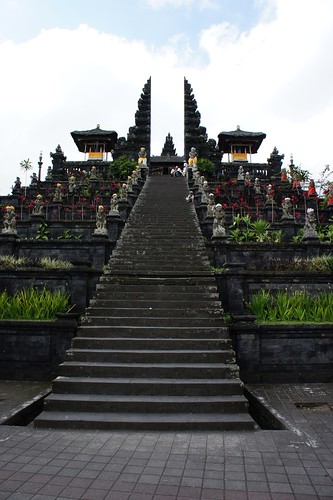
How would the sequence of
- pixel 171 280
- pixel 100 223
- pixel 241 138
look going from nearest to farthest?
pixel 171 280, pixel 100 223, pixel 241 138

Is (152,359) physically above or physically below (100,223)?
below

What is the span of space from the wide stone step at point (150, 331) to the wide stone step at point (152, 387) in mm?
1336

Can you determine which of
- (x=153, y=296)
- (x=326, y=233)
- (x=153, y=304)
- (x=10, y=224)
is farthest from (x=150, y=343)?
(x=326, y=233)

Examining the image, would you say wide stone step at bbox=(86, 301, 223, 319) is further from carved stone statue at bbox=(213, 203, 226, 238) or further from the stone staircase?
carved stone statue at bbox=(213, 203, 226, 238)

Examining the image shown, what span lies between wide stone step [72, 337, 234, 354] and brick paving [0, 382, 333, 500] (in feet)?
6.00

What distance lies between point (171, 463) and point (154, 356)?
8.76 ft

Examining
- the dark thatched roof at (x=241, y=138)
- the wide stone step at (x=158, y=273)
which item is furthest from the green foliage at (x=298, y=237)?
the dark thatched roof at (x=241, y=138)

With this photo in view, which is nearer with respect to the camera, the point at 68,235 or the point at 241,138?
A: the point at 68,235

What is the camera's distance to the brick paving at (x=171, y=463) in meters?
3.76

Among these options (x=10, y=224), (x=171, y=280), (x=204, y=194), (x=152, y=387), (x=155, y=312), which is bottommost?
(x=152, y=387)

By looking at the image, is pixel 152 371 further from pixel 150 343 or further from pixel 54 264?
pixel 54 264

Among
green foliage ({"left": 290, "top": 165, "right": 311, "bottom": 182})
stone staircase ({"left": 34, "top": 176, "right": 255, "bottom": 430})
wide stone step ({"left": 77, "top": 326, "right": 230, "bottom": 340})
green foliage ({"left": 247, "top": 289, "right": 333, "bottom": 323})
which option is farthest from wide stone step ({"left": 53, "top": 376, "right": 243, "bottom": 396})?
green foliage ({"left": 290, "top": 165, "right": 311, "bottom": 182})

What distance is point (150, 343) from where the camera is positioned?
730cm

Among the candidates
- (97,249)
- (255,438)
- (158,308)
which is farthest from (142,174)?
(255,438)
